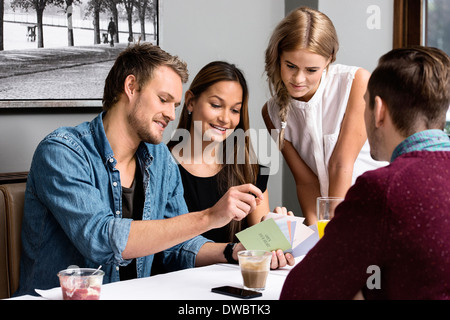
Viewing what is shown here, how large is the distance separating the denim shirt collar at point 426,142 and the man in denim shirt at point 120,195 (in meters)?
0.58

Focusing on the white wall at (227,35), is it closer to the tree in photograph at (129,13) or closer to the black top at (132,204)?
the tree in photograph at (129,13)

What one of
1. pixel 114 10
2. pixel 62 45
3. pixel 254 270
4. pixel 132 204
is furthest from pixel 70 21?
pixel 254 270

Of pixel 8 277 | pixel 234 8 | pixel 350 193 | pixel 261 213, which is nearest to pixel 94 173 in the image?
pixel 8 277

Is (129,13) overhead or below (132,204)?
overhead

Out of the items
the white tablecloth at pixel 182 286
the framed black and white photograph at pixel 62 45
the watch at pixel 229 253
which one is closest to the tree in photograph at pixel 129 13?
the framed black and white photograph at pixel 62 45

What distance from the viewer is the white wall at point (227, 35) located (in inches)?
117

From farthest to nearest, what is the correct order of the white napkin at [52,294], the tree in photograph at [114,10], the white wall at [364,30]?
1. the white wall at [364,30]
2. the tree in photograph at [114,10]
3. the white napkin at [52,294]

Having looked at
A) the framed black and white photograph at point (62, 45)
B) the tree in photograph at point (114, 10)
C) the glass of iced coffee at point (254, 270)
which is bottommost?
the glass of iced coffee at point (254, 270)

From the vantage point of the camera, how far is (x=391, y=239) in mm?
1056

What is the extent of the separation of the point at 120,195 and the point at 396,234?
3.40 feet

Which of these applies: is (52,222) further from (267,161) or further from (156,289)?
(267,161)

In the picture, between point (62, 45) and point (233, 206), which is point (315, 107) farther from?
point (62, 45)

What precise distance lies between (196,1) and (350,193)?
2.19 meters

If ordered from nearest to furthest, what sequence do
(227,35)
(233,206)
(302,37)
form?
(233,206) < (302,37) < (227,35)
